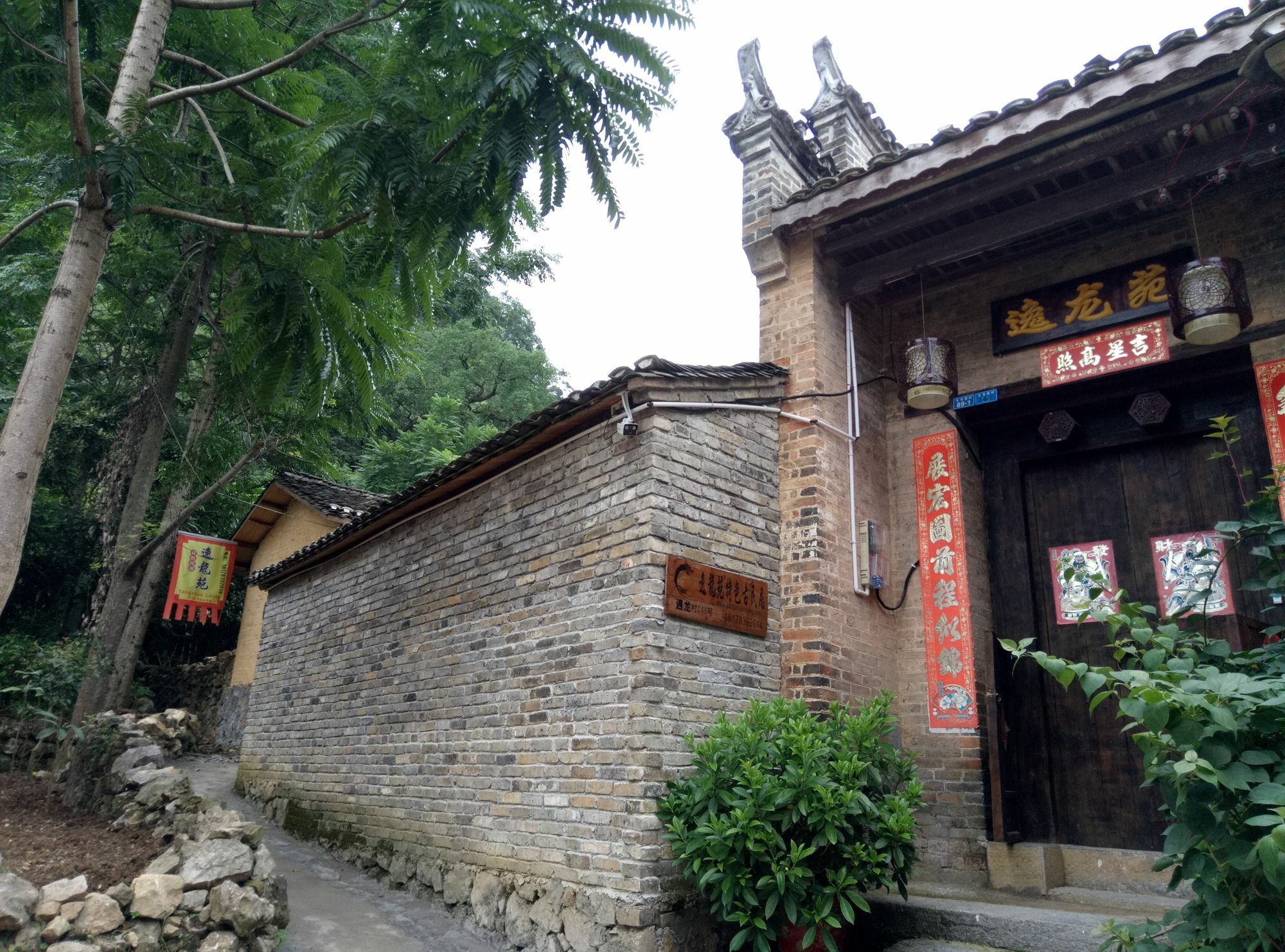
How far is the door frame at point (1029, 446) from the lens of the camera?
18.5ft

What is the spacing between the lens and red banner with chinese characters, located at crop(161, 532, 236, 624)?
13578mm

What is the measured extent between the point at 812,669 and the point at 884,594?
116 cm

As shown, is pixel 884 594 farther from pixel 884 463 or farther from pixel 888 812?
pixel 888 812

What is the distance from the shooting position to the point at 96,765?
624 cm

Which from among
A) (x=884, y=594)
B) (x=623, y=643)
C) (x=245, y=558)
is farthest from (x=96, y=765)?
(x=245, y=558)

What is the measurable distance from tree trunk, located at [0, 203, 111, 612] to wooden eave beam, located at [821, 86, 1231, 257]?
188 inches

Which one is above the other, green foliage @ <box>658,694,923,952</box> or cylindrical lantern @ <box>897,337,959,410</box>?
cylindrical lantern @ <box>897,337,959,410</box>

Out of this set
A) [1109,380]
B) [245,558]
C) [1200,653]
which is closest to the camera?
[1200,653]

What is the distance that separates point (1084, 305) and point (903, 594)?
240 centimetres

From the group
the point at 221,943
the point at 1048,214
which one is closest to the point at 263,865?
the point at 221,943

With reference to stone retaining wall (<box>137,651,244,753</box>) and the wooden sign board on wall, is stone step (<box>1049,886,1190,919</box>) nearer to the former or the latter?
the wooden sign board on wall

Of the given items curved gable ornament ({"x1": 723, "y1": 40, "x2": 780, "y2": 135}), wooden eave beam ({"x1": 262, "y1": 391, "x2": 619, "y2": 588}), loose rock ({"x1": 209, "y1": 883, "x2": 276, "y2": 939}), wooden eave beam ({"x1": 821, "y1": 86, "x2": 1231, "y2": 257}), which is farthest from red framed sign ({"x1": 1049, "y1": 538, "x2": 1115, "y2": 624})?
loose rock ({"x1": 209, "y1": 883, "x2": 276, "y2": 939})

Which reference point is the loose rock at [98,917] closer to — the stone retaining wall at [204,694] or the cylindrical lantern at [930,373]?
the cylindrical lantern at [930,373]

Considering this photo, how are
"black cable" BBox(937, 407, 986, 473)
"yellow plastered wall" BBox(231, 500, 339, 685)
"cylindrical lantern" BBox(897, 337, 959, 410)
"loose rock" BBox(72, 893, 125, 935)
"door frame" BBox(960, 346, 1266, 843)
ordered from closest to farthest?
"loose rock" BBox(72, 893, 125, 935) < "door frame" BBox(960, 346, 1266, 843) < "cylindrical lantern" BBox(897, 337, 959, 410) < "black cable" BBox(937, 407, 986, 473) < "yellow plastered wall" BBox(231, 500, 339, 685)
